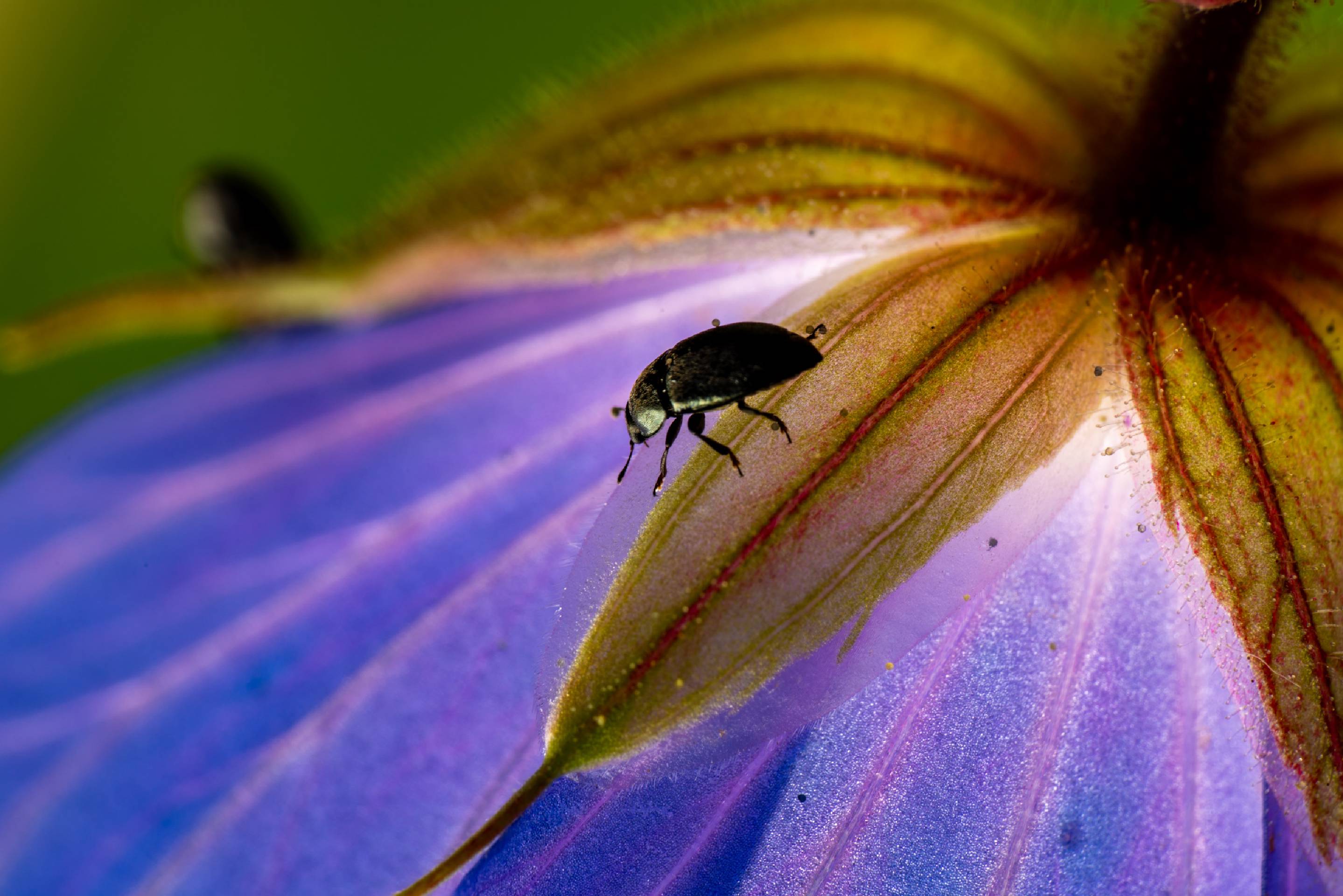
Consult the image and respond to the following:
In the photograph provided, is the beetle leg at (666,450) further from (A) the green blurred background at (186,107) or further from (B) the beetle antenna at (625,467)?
(A) the green blurred background at (186,107)

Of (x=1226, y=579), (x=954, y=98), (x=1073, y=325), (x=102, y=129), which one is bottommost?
(x=1226, y=579)

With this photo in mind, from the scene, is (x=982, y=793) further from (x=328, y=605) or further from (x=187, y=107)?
(x=187, y=107)

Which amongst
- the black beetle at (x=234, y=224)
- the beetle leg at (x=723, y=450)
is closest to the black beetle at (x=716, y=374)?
the beetle leg at (x=723, y=450)

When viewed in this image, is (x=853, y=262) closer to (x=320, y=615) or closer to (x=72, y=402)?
(x=320, y=615)

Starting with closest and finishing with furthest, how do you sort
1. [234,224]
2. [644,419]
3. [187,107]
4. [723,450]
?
[723,450]
[644,419]
[234,224]
[187,107]

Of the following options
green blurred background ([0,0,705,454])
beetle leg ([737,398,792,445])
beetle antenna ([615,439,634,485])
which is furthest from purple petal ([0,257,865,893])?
green blurred background ([0,0,705,454])

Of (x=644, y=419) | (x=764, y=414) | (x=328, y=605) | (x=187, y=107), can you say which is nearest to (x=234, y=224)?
(x=328, y=605)

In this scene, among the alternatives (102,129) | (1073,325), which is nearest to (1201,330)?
(1073,325)
